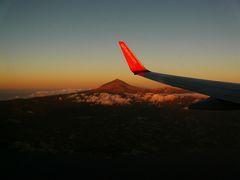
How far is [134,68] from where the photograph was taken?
21906mm

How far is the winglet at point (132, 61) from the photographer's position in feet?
67.8

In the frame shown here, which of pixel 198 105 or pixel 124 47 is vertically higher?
pixel 124 47

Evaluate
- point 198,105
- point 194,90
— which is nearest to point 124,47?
point 194,90

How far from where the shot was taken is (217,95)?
41.8 feet

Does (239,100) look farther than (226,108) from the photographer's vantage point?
No

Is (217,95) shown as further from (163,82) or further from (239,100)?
(163,82)

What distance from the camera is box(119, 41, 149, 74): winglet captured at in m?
20.7

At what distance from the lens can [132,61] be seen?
21469mm

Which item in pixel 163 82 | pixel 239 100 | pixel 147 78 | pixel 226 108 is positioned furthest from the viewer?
pixel 147 78

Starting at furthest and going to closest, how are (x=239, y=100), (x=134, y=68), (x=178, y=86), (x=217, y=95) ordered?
(x=134, y=68) → (x=178, y=86) → (x=217, y=95) → (x=239, y=100)

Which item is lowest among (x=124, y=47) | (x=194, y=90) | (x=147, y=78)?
(x=194, y=90)

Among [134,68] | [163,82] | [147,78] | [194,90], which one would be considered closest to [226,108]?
[194,90]

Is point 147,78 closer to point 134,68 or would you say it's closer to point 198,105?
point 134,68

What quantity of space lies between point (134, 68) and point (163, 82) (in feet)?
15.2
